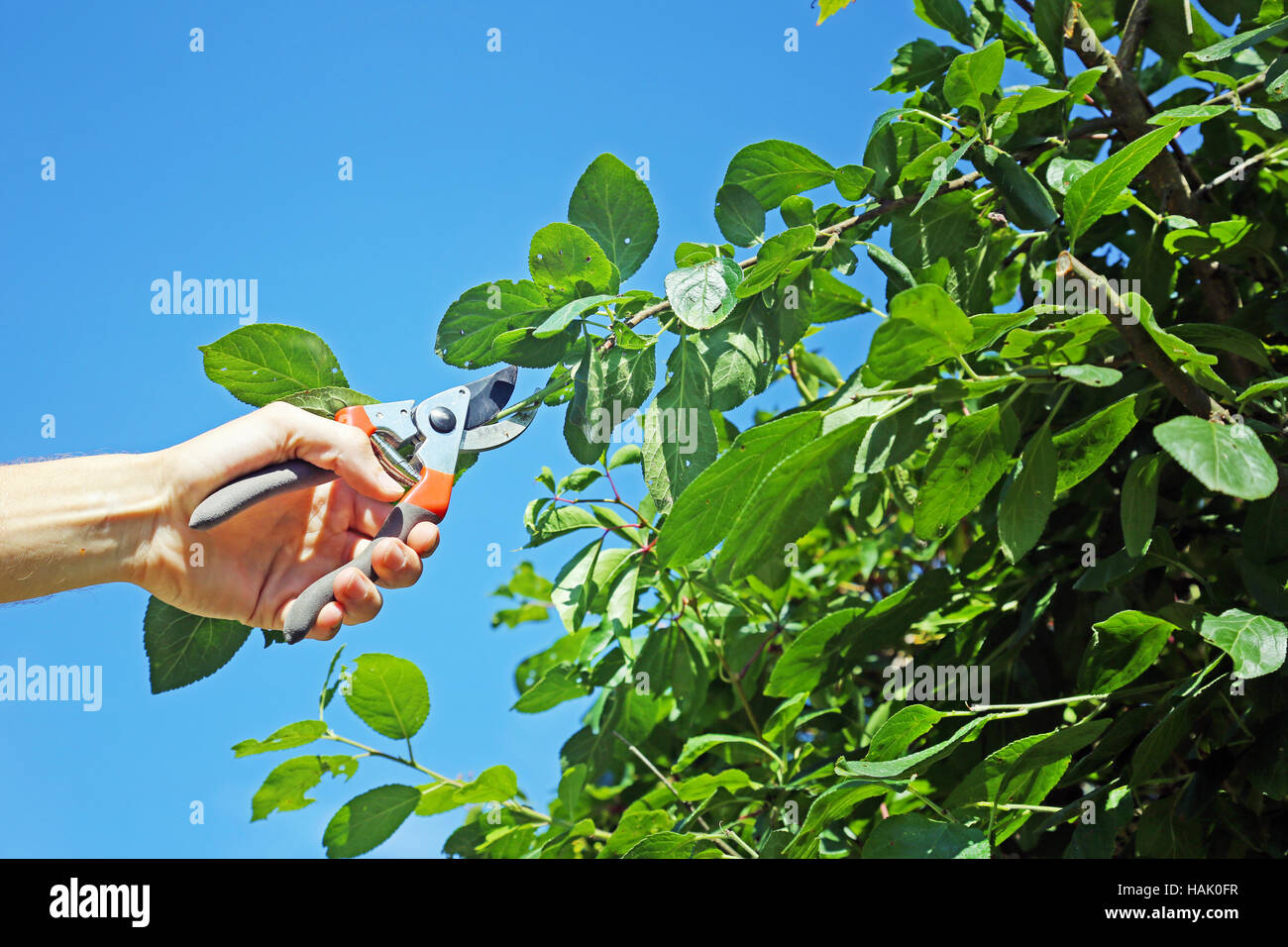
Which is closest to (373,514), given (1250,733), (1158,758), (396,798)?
(396,798)

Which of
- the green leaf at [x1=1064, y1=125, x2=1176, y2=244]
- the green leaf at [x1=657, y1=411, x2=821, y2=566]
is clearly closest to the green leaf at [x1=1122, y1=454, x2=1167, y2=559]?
the green leaf at [x1=1064, y1=125, x2=1176, y2=244]

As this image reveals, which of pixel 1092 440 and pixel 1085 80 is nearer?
pixel 1092 440

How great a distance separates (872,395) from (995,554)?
22.1 inches

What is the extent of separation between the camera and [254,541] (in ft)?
4.60

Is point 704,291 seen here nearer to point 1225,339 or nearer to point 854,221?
point 854,221

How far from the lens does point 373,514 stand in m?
1.46

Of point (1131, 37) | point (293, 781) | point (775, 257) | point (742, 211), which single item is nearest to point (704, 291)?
point (775, 257)

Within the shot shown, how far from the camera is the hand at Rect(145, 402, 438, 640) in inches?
49.1

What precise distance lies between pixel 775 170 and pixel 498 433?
0.53 meters

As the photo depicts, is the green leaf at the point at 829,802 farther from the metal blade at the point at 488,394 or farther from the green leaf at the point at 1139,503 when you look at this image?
the metal blade at the point at 488,394
